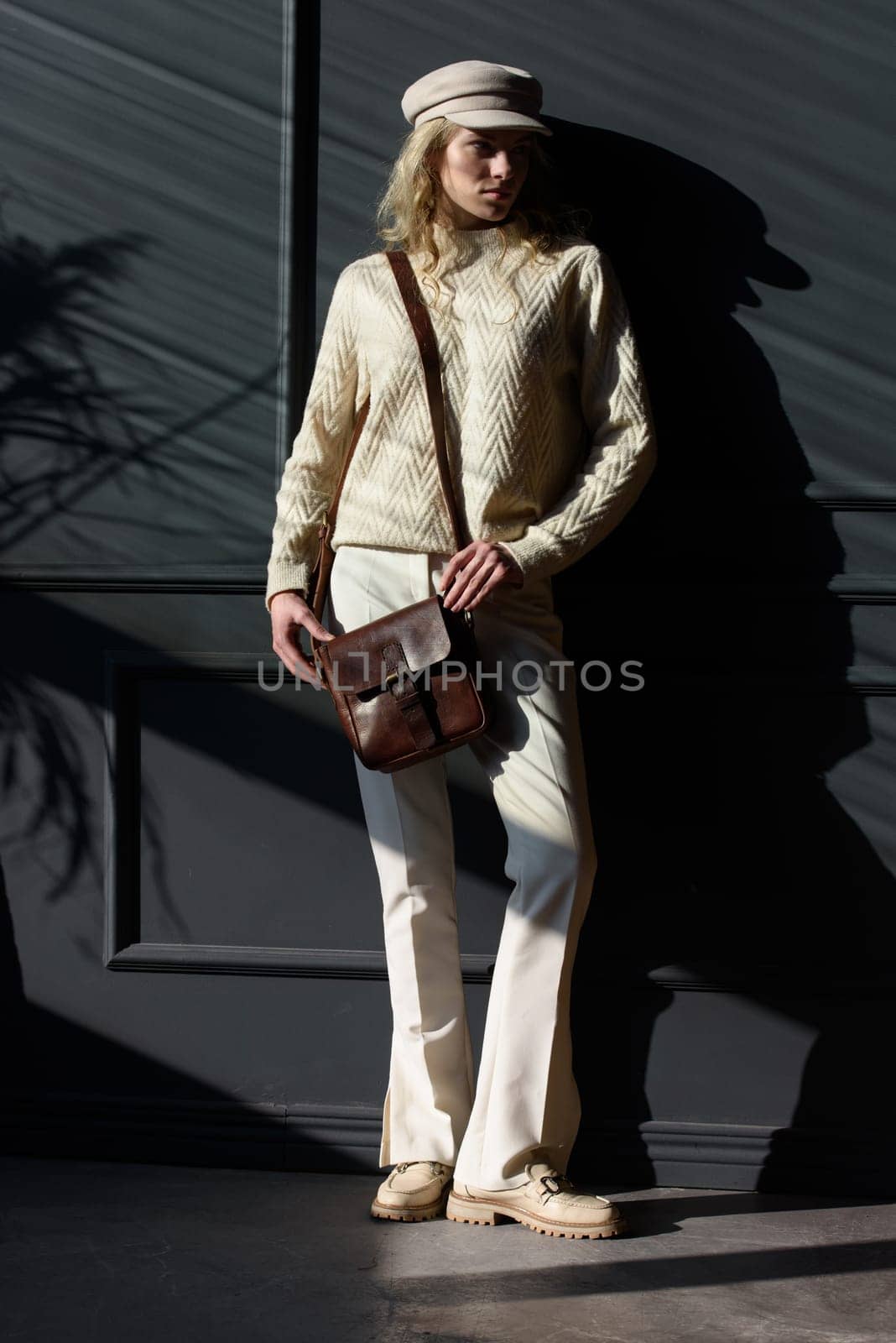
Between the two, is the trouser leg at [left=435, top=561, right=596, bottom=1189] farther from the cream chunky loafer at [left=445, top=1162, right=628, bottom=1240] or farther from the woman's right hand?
the woman's right hand

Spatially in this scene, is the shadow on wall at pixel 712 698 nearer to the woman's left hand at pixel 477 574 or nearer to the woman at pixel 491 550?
the woman at pixel 491 550

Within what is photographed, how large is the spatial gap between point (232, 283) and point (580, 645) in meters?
0.97

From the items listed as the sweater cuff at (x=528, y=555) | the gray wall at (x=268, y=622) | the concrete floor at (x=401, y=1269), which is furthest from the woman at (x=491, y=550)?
the gray wall at (x=268, y=622)

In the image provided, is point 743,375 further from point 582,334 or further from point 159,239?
point 159,239

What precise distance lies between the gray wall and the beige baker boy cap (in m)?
0.27

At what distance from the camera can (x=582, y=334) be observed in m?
2.42

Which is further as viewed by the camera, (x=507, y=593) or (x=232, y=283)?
(x=232, y=283)

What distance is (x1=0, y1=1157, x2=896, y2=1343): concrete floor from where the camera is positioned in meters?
2.01

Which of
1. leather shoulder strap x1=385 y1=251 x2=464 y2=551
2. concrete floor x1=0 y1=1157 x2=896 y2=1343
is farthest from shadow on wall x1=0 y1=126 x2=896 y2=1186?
leather shoulder strap x1=385 y1=251 x2=464 y2=551

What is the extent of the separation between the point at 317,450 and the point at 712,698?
870mm

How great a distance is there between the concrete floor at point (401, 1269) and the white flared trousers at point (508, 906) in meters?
0.18

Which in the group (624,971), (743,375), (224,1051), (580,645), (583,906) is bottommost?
(224,1051)

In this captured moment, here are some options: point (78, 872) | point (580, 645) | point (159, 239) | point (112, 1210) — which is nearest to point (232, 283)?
point (159, 239)

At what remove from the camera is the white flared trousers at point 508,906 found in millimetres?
2359
